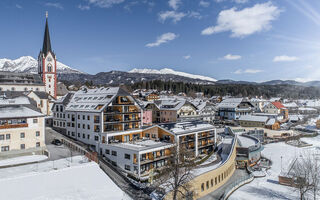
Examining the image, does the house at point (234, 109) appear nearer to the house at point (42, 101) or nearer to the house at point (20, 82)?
the house at point (42, 101)

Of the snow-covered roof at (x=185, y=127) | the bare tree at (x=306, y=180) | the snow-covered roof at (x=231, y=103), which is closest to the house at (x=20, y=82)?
the snow-covered roof at (x=185, y=127)

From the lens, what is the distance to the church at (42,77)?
61.0 m

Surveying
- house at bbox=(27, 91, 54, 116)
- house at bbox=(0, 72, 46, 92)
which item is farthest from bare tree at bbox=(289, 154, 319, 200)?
house at bbox=(0, 72, 46, 92)

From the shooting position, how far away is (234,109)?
78688 millimetres

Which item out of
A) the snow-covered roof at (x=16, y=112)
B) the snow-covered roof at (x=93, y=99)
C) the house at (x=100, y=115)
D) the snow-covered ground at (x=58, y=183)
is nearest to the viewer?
the snow-covered ground at (x=58, y=183)

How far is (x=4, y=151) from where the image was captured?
2825 cm

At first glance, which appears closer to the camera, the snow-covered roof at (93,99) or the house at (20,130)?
the house at (20,130)

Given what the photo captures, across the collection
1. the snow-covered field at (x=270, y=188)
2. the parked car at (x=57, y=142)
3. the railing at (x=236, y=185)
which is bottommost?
the snow-covered field at (x=270, y=188)

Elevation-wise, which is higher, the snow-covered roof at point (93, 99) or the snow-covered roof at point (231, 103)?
the snow-covered roof at point (93, 99)

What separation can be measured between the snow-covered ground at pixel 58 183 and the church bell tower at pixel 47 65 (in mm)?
45444

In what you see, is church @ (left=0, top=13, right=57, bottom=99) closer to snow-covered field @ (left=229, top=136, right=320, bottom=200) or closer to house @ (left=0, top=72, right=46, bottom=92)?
house @ (left=0, top=72, right=46, bottom=92)

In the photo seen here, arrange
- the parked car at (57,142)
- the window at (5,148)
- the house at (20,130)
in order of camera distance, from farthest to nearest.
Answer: the parked car at (57,142)
the house at (20,130)
the window at (5,148)

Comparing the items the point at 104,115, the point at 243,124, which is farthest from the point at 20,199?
the point at 243,124

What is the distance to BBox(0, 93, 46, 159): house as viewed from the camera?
28.6 m
